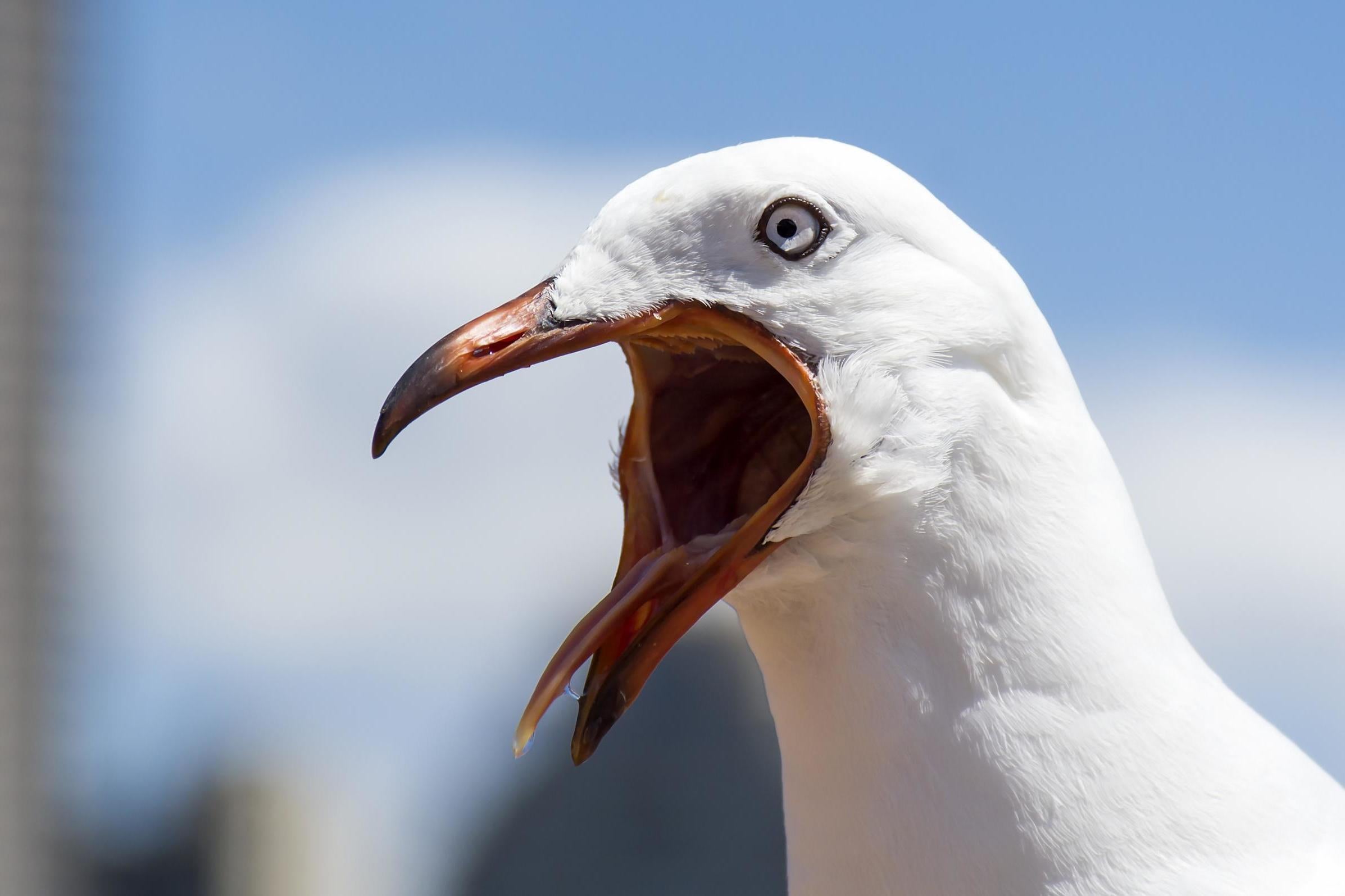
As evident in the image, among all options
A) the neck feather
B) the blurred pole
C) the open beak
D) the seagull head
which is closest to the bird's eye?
the seagull head

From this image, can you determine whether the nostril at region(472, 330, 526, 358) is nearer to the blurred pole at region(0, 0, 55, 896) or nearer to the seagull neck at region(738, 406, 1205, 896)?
the seagull neck at region(738, 406, 1205, 896)

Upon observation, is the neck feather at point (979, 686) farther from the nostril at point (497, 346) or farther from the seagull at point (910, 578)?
the nostril at point (497, 346)

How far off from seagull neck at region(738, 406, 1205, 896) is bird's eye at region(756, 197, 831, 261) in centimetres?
35

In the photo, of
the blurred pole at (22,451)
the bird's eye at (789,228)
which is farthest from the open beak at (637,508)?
the blurred pole at (22,451)

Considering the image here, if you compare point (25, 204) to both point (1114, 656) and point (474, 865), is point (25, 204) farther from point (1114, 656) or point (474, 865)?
point (1114, 656)

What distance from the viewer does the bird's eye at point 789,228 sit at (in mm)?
1778

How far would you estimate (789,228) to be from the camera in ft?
5.84

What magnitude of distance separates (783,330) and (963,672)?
1.62ft

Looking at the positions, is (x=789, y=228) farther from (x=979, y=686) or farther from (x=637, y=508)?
(x=979, y=686)

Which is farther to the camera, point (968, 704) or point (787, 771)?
point (787, 771)

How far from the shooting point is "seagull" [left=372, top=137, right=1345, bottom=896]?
171 centimetres

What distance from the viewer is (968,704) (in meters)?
1.72

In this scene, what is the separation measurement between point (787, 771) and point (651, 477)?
46 centimetres

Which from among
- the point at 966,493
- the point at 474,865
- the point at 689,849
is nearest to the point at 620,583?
the point at 966,493
